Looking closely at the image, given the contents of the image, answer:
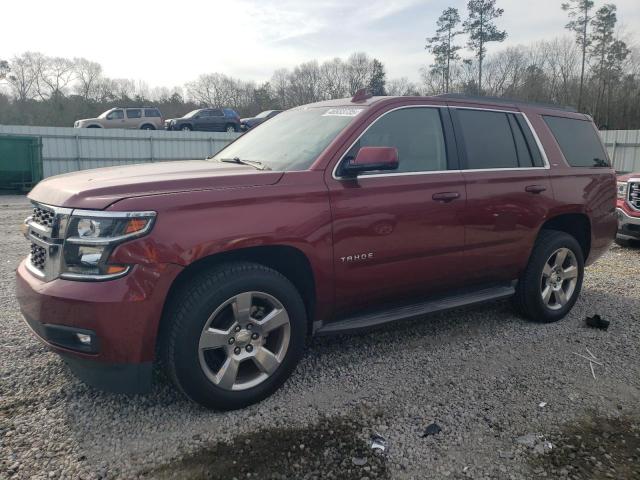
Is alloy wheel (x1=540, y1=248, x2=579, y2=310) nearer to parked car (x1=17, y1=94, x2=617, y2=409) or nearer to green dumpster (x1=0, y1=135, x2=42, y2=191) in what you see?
parked car (x1=17, y1=94, x2=617, y2=409)

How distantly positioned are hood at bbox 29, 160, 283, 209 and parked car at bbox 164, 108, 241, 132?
85.1ft

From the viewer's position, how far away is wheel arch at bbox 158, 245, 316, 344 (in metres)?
2.79

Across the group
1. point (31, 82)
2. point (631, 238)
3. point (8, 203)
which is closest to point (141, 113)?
point (8, 203)

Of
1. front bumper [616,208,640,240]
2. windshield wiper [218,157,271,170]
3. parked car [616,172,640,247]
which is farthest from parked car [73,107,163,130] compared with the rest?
windshield wiper [218,157,271,170]

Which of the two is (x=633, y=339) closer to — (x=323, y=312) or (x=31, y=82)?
(x=323, y=312)

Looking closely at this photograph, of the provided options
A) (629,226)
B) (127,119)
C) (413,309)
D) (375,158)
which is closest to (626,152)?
(629,226)

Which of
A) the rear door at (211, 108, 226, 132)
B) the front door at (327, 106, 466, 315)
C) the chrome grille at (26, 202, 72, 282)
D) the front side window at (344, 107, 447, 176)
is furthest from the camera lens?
the rear door at (211, 108, 226, 132)

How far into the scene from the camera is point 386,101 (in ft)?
11.7

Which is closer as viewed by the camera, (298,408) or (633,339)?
(298,408)

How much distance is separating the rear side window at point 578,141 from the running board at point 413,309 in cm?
146

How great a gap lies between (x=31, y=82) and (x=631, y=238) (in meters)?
77.5

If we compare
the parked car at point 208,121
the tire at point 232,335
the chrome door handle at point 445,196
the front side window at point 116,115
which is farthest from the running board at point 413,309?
the front side window at point 116,115

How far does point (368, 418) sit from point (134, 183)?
193 centimetres

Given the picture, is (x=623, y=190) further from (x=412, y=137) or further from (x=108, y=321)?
(x=108, y=321)
